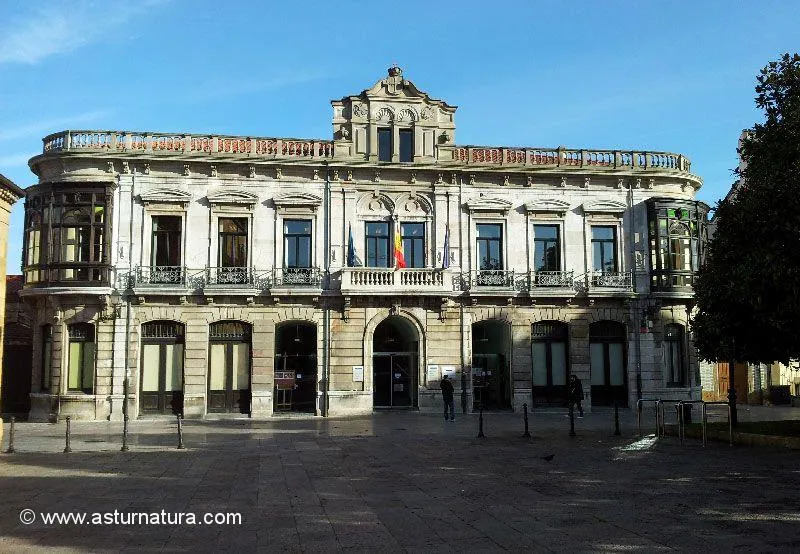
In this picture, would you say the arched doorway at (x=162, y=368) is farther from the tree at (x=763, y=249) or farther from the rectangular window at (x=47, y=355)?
the tree at (x=763, y=249)

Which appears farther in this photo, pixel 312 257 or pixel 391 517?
pixel 312 257

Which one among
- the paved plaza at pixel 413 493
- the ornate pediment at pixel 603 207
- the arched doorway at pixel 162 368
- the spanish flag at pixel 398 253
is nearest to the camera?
the paved plaza at pixel 413 493

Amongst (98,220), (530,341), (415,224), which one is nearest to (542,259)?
(530,341)

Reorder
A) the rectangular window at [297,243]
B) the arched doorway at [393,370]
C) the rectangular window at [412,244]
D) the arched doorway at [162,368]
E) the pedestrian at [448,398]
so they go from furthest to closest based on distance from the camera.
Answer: the rectangular window at [412,244], the arched doorway at [393,370], the rectangular window at [297,243], the arched doorway at [162,368], the pedestrian at [448,398]

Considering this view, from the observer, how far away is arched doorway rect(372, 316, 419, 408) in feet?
102

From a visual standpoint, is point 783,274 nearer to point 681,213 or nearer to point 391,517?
point 391,517

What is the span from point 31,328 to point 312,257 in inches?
511

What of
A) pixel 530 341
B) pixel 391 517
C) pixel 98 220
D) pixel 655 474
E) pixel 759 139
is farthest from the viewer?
pixel 530 341

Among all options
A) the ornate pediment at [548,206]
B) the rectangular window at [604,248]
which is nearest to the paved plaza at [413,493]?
the rectangular window at [604,248]

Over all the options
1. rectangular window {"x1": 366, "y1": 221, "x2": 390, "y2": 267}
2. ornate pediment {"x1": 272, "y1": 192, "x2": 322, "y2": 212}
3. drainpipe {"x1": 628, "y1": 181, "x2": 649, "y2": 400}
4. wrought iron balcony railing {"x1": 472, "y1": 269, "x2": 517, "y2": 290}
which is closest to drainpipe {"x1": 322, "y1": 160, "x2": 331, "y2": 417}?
ornate pediment {"x1": 272, "y1": 192, "x2": 322, "y2": 212}

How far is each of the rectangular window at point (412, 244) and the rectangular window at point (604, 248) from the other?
775 cm

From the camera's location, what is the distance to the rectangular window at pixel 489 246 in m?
31.4

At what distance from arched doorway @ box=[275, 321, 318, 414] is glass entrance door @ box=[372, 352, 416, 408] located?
2.76 meters

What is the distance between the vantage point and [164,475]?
13.9m
